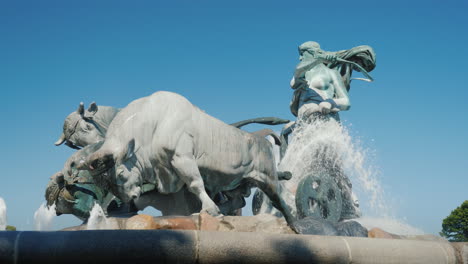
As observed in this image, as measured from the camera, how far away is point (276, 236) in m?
3.75

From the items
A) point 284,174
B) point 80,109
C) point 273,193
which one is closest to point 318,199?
point 284,174

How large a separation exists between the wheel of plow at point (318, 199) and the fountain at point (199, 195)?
0.05 feet

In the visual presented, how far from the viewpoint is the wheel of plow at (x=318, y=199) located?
7301mm

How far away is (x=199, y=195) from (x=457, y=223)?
86.2 feet

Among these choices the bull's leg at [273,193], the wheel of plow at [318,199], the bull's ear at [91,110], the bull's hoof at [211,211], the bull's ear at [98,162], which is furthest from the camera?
the wheel of plow at [318,199]

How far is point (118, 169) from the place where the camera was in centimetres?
517

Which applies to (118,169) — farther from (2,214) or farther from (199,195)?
(2,214)

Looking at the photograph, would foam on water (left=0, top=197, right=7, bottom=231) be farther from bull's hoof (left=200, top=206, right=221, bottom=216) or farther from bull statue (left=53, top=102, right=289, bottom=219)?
bull's hoof (left=200, top=206, right=221, bottom=216)

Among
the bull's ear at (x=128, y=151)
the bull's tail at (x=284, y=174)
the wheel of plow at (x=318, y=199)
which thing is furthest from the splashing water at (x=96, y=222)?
the wheel of plow at (x=318, y=199)

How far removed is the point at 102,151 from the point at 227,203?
2052 mm

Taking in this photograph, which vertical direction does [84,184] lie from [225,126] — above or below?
below

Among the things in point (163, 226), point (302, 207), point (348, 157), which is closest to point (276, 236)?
point (163, 226)

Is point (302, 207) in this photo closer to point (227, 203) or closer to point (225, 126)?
point (227, 203)

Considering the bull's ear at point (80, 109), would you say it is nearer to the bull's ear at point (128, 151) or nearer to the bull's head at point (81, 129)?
the bull's head at point (81, 129)
